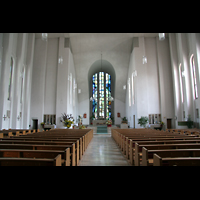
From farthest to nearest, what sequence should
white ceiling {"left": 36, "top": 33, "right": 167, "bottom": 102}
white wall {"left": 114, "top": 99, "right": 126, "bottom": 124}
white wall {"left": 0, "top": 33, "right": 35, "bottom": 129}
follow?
white wall {"left": 114, "top": 99, "right": 126, "bottom": 124} → white ceiling {"left": 36, "top": 33, "right": 167, "bottom": 102} → white wall {"left": 0, "top": 33, "right": 35, "bottom": 129}

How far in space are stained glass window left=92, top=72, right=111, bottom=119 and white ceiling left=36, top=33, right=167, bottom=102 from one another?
2.40 metres

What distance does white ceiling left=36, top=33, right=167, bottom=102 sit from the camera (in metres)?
16.2

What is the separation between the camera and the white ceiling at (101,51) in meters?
16.2

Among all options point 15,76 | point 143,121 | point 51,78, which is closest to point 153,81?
point 143,121

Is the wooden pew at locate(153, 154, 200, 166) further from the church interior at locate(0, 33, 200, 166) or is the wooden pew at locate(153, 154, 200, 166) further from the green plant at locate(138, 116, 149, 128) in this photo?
the green plant at locate(138, 116, 149, 128)

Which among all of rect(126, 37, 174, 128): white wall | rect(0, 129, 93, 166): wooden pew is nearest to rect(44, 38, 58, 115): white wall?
rect(126, 37, 174, 128): white wall

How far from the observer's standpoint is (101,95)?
2372 cm

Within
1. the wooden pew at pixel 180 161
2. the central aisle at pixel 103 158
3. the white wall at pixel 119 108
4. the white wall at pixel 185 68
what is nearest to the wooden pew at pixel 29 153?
the wooden pew at pixel 180 161

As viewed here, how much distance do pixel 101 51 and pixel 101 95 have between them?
6.96m

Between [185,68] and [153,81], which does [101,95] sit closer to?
[153,81]

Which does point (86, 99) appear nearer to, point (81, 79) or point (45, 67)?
point (81, 79)

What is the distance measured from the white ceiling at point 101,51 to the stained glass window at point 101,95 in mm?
2405
